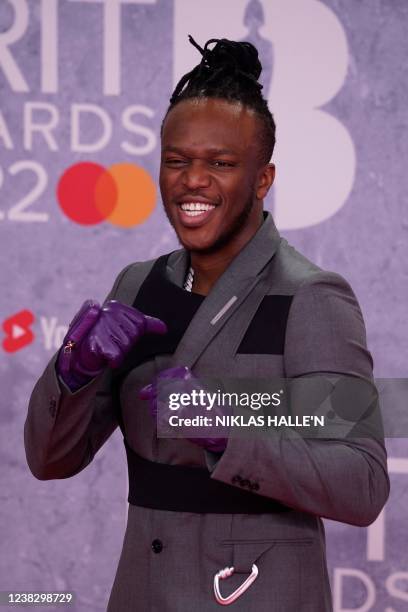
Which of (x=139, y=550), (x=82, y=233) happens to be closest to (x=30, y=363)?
(x=82, y=233)

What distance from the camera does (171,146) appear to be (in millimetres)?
1522

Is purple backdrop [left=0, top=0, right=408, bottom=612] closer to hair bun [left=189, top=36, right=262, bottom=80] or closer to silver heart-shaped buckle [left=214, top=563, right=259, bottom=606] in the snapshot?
hair bun [left=189, top=36, right=262, bottom=80]

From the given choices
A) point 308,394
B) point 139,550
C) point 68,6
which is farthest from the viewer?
point 68,6

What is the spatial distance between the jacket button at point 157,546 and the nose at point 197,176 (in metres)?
0.54

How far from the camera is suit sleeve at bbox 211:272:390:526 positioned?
4.36 feet

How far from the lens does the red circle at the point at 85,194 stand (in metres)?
2.86

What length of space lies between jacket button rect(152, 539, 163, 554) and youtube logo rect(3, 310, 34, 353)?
1479 millimetres

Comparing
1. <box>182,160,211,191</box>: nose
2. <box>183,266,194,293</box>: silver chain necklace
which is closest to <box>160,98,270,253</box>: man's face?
<box>182,160,211,191</box>: nose

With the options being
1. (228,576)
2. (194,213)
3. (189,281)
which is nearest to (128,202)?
(189,281)

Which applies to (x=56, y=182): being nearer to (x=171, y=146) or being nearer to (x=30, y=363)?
(x=30, y=363)

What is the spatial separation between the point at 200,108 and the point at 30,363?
1.52 m

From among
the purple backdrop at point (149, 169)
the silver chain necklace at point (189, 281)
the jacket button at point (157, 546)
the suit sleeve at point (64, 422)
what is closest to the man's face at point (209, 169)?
the silver chain necklace at point (189, 281)

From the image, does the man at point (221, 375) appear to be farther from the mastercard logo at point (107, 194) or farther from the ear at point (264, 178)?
the mastercard logo at point (107, 194)

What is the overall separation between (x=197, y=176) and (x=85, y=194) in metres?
1.40
